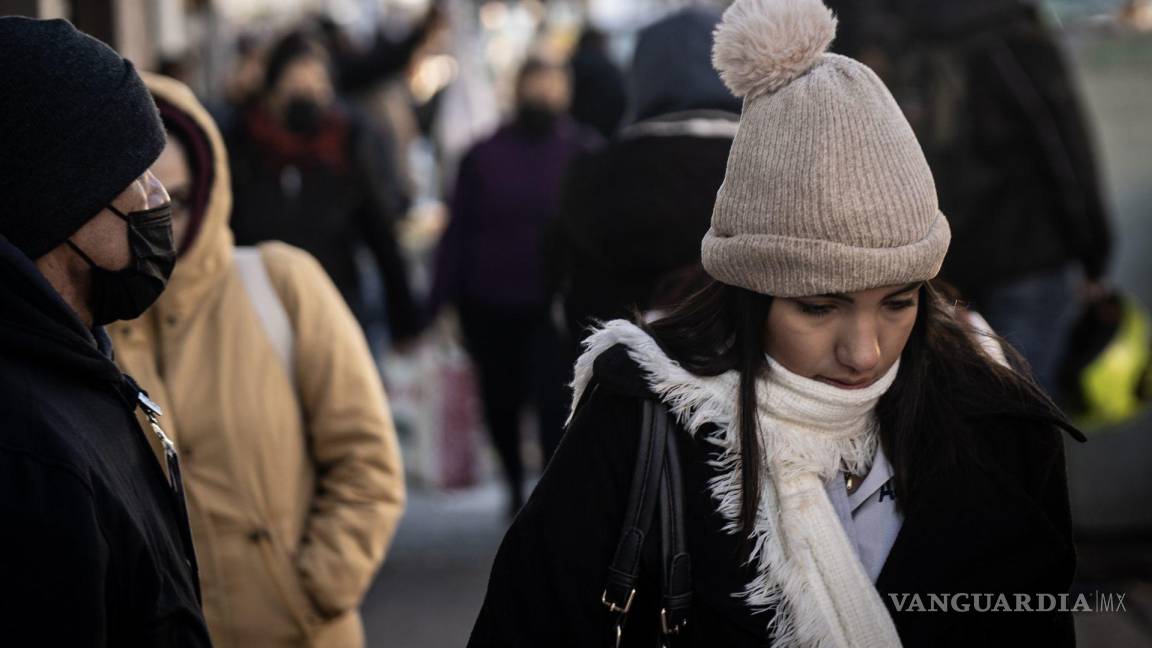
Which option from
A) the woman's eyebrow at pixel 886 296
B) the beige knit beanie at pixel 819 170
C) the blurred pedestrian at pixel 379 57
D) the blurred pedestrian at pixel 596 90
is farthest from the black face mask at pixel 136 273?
the blurred pedestrian at pixel 379 57

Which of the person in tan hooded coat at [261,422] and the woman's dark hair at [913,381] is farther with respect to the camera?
the person in tan hooded coat at [261,422]

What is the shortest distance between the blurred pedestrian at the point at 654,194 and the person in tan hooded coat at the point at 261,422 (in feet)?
1.97

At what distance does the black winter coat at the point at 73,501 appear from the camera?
6.00 ft

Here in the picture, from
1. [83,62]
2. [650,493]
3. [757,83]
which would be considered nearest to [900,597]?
[650,493]

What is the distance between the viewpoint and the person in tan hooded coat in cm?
305

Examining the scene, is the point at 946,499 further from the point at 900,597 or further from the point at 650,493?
the point at 650,493

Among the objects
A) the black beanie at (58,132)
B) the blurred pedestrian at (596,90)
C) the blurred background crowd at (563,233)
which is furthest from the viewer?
the blurred pedestrian at (596,90)

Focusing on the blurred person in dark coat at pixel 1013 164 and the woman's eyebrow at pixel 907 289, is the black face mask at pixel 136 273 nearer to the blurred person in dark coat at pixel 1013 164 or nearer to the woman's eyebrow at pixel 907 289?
the woman's eyebrow at pixel 907 289

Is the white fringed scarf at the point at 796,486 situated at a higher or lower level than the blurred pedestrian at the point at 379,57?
higher

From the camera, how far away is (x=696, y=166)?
3258 millimetres

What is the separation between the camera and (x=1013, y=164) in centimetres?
593

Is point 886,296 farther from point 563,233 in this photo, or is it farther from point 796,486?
point 563,233

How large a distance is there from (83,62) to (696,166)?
1496 mm

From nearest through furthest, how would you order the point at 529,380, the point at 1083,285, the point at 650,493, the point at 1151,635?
the point at 650,493
the point at 1151,635
the point at 1083,285
the point at 529,380
